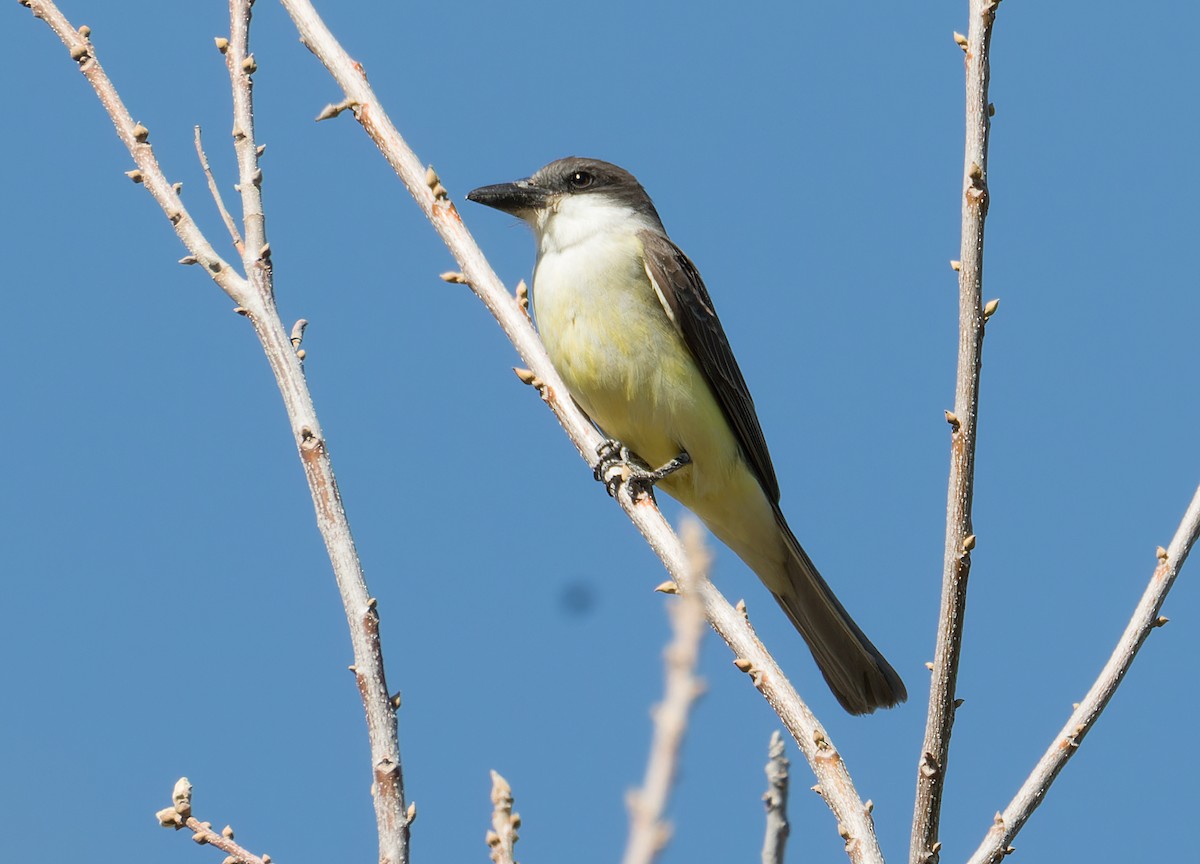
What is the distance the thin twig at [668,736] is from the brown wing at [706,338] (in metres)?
5.56

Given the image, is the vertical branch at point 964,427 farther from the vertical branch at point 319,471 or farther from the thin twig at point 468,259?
the vertical branch at point 319,471

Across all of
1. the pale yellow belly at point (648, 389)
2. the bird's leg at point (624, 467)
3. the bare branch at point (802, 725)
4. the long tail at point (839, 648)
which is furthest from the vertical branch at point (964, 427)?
the pale yellow belly at point (648, 389)

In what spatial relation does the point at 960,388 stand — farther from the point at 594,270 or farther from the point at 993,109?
the point at 594,270

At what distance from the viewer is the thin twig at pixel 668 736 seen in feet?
3.61

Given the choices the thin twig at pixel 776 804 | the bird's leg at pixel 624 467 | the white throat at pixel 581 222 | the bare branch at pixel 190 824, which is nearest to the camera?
the bare branch at pixel 190 824

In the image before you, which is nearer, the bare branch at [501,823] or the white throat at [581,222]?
the bare branch at [501,823]

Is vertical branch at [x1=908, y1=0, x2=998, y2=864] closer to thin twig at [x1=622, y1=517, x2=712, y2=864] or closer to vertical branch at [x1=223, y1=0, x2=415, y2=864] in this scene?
vertical branch at [x1=223, y1=0, x2=415, y2=864]

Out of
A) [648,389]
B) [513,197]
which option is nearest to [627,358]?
[648,389]

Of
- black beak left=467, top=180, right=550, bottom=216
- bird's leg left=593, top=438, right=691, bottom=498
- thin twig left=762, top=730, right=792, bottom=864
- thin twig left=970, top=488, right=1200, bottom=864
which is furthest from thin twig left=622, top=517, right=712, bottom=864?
black beak left=467, top=180, right=550, bottom=216

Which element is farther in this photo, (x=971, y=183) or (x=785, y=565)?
(x=785, y=565)

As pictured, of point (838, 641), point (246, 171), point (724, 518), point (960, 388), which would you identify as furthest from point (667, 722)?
point (724, 518)

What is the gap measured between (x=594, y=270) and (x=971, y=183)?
3.75 meters

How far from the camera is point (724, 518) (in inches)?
272

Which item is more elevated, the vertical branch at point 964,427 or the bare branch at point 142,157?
the bare branch at point 142,157
